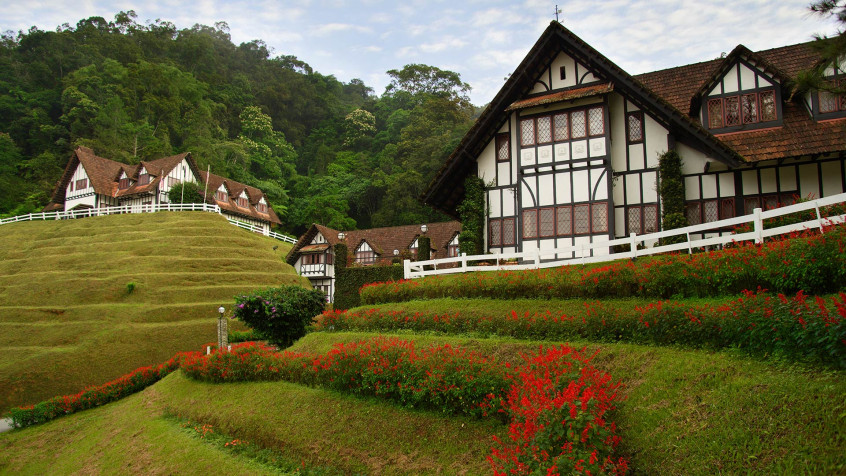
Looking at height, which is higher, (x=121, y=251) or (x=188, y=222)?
(x=188, y=222)

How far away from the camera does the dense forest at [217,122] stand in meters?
68.9

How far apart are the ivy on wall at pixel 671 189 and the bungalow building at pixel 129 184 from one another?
4958 centimetres

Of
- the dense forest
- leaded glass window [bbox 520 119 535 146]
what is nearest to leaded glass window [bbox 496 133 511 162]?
leaded glass window [bbox 520 119 535 146]

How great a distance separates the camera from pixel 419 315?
16.7m

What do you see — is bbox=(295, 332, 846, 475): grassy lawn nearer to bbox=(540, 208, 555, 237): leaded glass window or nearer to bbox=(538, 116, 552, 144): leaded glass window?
bbox=(540, 208, 555, 237): leaded glass window

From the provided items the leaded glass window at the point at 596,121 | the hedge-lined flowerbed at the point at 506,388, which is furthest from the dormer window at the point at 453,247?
the hedge-lined flowerbed at the point at 506,388

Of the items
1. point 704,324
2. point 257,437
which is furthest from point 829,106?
point 257,437

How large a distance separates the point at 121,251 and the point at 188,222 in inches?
314

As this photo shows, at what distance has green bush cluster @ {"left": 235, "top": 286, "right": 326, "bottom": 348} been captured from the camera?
20250 mm

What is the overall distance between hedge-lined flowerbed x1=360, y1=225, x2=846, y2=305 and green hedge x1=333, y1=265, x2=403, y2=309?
15.4ft

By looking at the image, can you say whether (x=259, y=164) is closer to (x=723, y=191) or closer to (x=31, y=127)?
(x=31, y=127)

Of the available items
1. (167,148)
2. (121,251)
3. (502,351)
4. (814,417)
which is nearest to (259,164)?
(167,148)

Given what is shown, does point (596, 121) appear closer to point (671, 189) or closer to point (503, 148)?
point (671, 189)

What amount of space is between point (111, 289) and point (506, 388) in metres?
37.3
